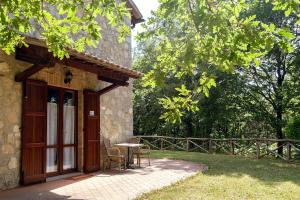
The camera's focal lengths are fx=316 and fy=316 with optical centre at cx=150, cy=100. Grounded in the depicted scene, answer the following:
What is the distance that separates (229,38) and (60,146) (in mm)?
5512

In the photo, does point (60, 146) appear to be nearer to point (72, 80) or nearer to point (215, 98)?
point (72, 80)

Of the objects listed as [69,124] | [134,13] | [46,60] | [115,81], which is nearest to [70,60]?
[46,60]

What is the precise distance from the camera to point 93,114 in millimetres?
8125

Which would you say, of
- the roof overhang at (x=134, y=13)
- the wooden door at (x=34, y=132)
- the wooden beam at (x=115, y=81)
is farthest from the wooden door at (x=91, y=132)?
the roof overhang at (x=134, y=13)

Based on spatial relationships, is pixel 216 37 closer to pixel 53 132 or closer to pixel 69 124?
pixel 53 132

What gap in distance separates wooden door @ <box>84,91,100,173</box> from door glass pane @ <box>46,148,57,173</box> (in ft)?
2.73

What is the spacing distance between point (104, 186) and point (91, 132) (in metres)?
1.97

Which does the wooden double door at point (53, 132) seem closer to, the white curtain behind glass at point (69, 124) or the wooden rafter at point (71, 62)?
the white curtain behind glass at point (69, 124)

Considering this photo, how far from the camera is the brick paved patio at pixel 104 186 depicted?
5.49 meters

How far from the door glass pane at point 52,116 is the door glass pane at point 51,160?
0.17 meters

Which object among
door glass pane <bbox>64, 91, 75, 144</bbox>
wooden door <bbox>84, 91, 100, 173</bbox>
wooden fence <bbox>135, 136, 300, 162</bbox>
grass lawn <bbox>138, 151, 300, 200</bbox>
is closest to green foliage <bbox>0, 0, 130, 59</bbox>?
grass lawn <bbox>138, 151, 300, 200</bbox>

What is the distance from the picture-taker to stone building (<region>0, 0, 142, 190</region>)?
234 inches

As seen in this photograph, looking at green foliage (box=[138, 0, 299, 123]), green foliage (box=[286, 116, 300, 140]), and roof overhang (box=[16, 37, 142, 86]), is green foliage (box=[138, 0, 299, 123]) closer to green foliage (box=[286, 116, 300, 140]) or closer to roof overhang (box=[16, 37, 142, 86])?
roof overhang (box=[16, 37, 142, 86])

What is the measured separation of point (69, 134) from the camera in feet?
25.2
